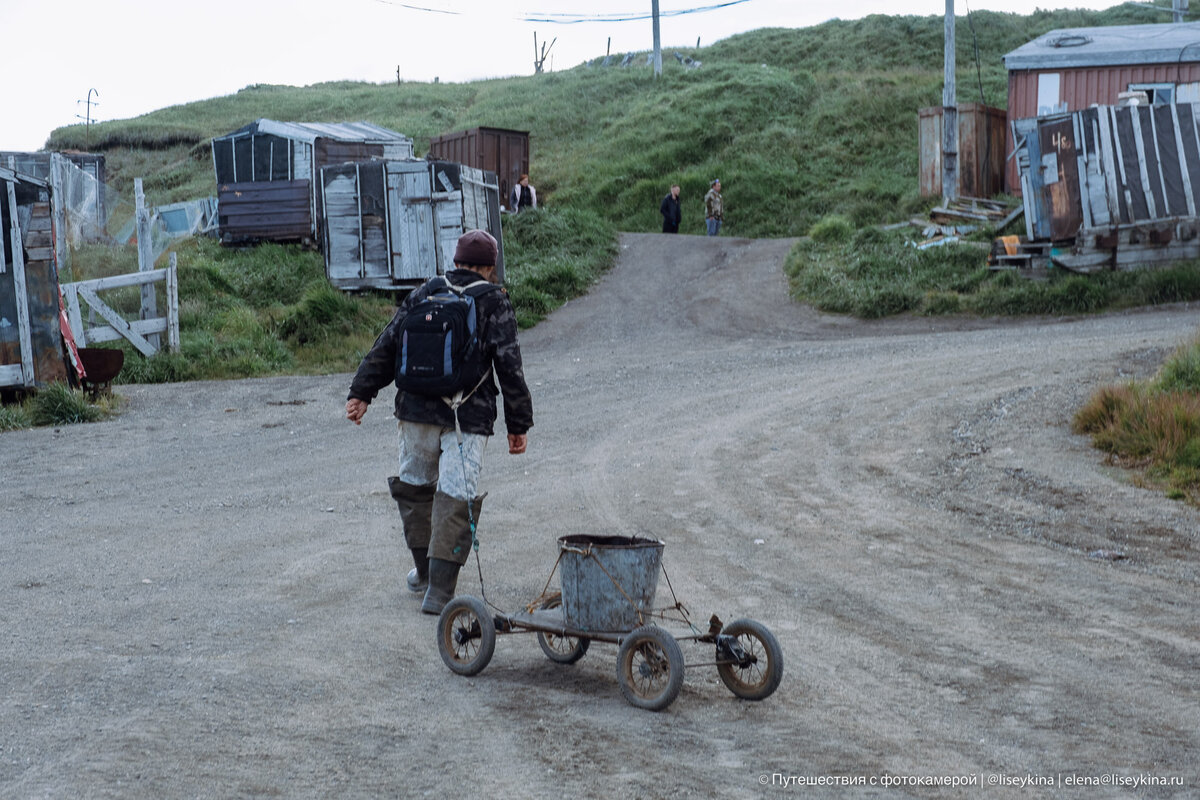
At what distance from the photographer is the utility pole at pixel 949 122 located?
78.7ft

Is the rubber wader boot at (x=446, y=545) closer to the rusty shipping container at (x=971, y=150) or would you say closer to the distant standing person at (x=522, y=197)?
the rusty shipping container at (x=971, y=150)

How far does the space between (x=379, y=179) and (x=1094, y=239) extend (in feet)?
38.3

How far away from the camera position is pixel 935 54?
153 feet

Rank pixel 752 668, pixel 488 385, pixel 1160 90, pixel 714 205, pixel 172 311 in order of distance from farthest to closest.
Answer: pixel 714 205 → pixel 1160 90 → pixel 172 311 → pixel 488 385 → pixel 752 668

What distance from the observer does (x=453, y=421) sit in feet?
18.3

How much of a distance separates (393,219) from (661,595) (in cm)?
1631

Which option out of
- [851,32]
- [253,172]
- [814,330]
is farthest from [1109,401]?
[851,32]

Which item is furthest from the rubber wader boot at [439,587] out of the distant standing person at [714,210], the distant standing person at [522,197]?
the distant standing person at [522,197]

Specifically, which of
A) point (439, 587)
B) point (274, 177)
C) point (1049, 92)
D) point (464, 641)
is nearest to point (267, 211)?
point (274, 177)

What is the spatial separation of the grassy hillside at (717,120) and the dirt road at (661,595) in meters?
17.0

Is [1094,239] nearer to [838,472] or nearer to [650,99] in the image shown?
[838,472]

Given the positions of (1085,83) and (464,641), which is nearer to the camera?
(464,641)

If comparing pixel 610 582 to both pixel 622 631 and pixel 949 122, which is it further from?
pixel 949 122

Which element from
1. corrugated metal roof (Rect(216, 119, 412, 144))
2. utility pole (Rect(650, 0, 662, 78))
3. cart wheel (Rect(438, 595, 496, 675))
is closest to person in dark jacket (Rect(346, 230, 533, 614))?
cart wheel (Rect(438, 595, 496, 675))
